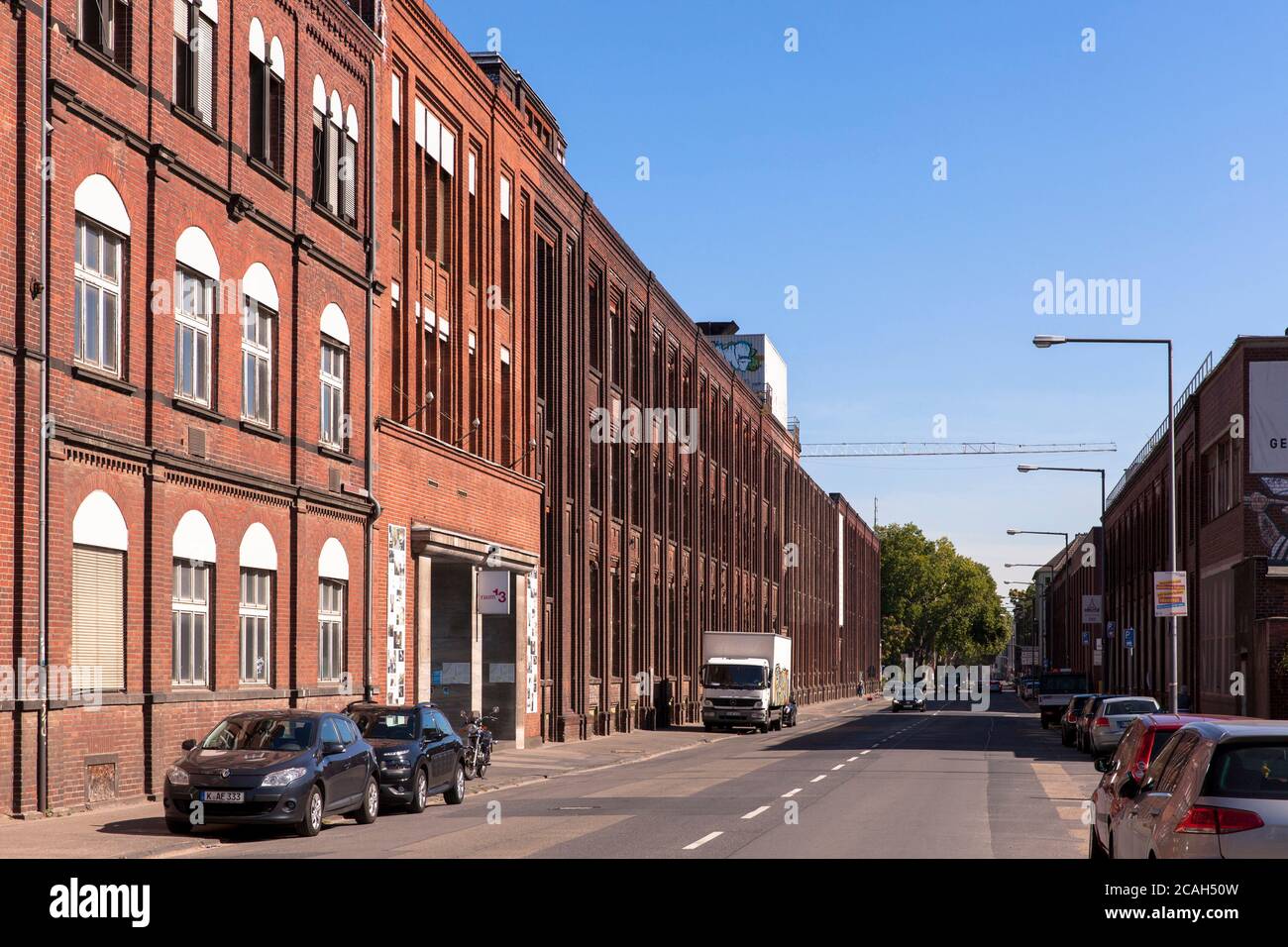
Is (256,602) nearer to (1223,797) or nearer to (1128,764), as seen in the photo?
(1128,764)

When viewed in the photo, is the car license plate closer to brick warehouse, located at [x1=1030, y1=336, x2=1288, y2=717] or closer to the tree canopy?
brick warehouse, located at [x1=1030, y1=336, x2=1288, y2=717]

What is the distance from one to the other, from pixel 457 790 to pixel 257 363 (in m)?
8.71

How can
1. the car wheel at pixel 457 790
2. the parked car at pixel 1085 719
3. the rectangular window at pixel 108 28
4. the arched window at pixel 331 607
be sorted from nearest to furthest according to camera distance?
the rectangular window at pixel 108 28 → the car wheel at pixel 457 790 → the arched window at pixel 331 607 → the parked car at pixel 1085 719

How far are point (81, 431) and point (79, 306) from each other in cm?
183

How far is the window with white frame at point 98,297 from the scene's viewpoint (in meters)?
22.7

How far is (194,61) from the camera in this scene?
26422mm

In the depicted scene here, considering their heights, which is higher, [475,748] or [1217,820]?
[1217,820]

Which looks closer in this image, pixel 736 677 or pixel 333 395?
pixel 333 395

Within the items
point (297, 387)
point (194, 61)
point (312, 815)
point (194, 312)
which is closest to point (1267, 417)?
point (297, 387)

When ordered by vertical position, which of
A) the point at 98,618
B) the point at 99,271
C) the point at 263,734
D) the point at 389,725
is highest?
the point at 99,271

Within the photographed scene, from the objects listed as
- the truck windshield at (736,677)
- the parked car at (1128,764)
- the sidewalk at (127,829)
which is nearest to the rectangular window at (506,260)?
the sidewalk at (127,829)

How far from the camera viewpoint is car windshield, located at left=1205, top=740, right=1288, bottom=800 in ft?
32.6

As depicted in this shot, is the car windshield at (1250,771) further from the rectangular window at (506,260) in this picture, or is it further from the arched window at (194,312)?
the rectangular window at (506,260)

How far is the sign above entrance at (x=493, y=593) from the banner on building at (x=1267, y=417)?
23303mm
